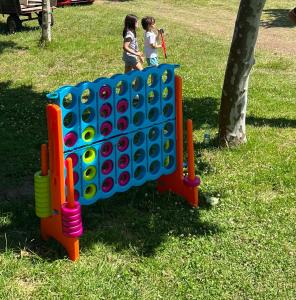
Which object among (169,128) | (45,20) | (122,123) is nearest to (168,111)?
(169,128)

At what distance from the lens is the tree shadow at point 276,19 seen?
2117 cm

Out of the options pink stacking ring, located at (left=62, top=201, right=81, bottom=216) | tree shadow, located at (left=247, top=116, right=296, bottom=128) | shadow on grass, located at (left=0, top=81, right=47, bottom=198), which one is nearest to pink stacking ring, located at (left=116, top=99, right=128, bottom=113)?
pink stacking ring, located at (left=62, top=201, right=81, bottom=216)

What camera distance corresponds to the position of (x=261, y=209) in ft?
20.0

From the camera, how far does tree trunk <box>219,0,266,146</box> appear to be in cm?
705

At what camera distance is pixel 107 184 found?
219 inches

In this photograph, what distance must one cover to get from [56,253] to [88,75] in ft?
24.9

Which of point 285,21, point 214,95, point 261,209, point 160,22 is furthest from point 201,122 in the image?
point 285,21

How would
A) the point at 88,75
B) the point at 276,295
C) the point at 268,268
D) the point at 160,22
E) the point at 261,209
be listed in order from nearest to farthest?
the point at 276,295 < the point at 268,268 < the point at 261,209 < the point at 88,75 < the point at 160,22

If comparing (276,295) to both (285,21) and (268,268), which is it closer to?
(268,268)

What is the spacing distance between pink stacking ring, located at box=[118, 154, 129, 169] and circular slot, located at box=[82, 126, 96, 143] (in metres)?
0.55

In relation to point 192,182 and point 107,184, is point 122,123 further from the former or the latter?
point 192,182

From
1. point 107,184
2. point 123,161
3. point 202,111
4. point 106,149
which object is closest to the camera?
point 106,149

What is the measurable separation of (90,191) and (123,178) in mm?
480

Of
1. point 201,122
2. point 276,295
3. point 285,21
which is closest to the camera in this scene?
point 276,295
